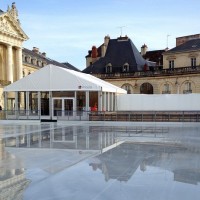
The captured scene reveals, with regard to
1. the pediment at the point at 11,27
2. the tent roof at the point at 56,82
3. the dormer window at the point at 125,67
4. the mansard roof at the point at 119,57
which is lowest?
the tent roof at the point at 56,82

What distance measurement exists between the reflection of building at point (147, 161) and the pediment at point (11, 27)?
37287 millimetres

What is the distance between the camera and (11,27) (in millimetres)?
45688

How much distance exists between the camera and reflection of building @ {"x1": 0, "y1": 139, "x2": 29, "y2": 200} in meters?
5.47

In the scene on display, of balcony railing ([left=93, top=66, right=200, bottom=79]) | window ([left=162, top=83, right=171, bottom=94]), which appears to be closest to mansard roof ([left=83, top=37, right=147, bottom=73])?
balcony railing ([left=93, top=66, right=200, bottom=79])

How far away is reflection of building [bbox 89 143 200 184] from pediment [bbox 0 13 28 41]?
37.3 m

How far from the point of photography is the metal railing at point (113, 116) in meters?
23.2

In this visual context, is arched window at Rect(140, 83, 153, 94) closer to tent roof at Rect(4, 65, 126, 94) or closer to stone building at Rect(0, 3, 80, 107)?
stone building at Rect(0, 3, 80, 107)

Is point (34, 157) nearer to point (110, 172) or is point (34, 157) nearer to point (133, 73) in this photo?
point (110, 172)

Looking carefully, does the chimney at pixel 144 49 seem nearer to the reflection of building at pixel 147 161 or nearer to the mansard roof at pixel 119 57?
the mansard roof at pixel 119 57

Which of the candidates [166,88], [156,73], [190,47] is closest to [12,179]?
[166,88]

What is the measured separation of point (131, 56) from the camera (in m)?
53.5

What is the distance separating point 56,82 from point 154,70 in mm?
23949

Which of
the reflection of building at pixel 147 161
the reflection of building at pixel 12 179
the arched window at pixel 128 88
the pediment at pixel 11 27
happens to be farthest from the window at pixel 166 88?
the reflection of building at pixel 12 179

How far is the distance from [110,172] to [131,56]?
47640mm
